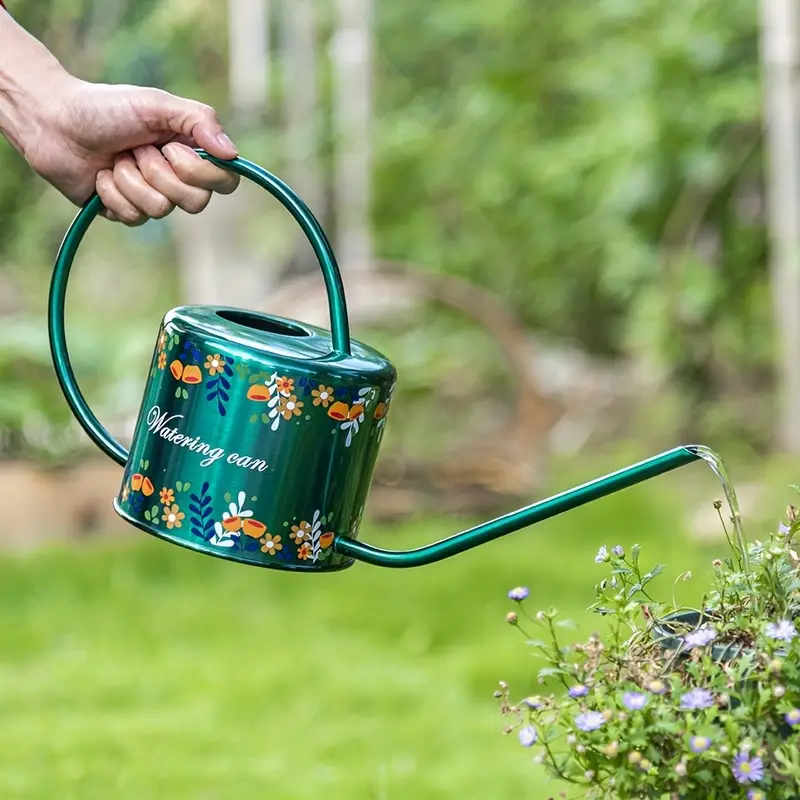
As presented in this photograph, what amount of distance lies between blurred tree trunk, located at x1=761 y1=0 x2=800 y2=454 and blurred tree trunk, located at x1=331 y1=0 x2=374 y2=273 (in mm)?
2358

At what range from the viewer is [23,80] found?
152cm

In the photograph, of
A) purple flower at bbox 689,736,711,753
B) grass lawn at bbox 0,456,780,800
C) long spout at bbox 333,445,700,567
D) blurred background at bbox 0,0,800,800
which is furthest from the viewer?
blurred background at bbox 0,0,800,800

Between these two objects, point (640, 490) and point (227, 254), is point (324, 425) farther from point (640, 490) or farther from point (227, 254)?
point (227, 254)

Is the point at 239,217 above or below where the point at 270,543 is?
above

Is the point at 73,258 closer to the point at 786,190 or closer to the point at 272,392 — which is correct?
the point at 272,392

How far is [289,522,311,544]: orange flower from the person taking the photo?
1.20 m

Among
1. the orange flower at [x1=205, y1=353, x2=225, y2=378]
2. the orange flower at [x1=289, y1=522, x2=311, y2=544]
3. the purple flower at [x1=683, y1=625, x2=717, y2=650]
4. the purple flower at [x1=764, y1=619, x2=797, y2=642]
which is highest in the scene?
the orange flower at [x1=205, y1=353, x2=225, y2=378]

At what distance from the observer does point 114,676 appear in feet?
9.46

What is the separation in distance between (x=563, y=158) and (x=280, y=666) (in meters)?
3.94

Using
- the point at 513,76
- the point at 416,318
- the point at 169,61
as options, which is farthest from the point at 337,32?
the point at 416,318

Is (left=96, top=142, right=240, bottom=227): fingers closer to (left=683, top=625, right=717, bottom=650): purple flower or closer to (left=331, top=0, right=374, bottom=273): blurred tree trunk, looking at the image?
(left=683, top=625, right=717, bottom=650): purple flower

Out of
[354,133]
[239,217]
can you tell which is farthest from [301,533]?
[239,217]

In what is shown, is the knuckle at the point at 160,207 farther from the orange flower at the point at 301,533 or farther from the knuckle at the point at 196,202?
the orange flower at the point at 301,533

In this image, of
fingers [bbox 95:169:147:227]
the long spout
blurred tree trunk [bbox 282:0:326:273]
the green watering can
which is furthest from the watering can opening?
blurred tree trunk [bbox 282:0:326:273]
